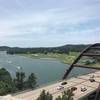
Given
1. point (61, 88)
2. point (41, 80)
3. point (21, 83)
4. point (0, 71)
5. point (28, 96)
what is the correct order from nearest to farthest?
point (28, 96) < point (61, 88) < point (21, 83) < point (0, 71) < point (41, 80)

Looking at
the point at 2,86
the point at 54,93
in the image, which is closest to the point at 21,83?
the point at 2,86

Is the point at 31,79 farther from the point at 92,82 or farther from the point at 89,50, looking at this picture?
the point at 89,50

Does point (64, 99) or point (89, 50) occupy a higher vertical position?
point (89, 50)

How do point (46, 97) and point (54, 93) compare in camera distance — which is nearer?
point (46, 97)

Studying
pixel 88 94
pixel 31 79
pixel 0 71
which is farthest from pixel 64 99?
pixel 0 71

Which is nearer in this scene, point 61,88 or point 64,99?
point 64,99

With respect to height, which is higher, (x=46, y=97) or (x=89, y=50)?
(x=89, y=50)

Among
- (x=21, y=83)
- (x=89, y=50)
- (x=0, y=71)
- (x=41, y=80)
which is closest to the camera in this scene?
(x=89, y=50)

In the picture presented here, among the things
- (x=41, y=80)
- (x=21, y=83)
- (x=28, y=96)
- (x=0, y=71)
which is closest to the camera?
(x=28, y=96)

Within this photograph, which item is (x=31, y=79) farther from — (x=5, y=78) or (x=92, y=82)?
(x=92, y=82)
